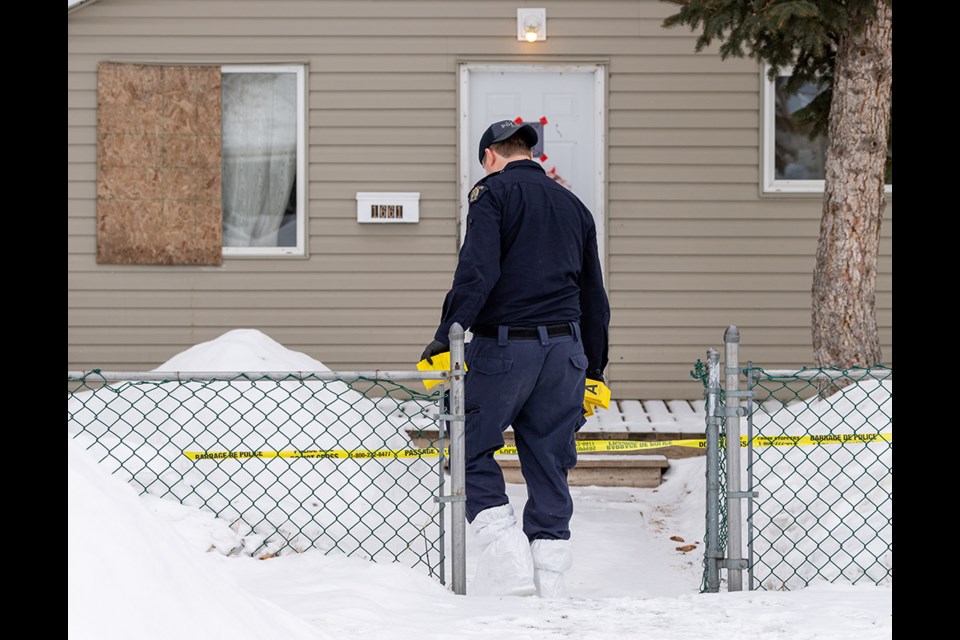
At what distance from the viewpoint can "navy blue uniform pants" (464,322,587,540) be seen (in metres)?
4.75

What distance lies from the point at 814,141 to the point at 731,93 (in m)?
0.75

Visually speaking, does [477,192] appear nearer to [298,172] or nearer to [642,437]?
[642,437]

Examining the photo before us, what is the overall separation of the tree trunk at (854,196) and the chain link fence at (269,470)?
9.35 ft

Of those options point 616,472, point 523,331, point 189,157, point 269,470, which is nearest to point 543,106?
point 189,157

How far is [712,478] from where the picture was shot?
16.0ft

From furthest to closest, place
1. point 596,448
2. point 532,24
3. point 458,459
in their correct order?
point 532,24 → point 596,448 → point 458,459

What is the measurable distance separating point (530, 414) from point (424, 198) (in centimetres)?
490

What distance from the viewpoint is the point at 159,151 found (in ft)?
31.3

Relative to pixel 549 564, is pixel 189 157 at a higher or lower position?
higher

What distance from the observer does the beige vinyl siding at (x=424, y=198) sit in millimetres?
9508

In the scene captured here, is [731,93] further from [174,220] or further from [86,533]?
[86,533]

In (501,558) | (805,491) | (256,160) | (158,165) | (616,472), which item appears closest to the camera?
(501,558)

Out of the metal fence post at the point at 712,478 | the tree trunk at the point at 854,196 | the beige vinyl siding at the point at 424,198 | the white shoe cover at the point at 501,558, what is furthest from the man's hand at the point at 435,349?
the beige vinyl siding at the point at 424,198
